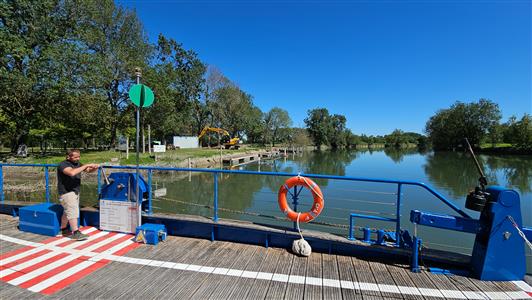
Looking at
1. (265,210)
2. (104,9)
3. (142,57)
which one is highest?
(104,9)

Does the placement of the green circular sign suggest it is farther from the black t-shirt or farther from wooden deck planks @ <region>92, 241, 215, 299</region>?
wooden deck planks @ <region>92, 241, 215, 299</region>

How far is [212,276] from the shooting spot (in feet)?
8.89

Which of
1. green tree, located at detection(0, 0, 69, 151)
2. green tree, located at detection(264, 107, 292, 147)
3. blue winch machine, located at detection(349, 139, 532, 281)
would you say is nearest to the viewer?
blue winch machine, located at detection(349, 139, 532, 281)

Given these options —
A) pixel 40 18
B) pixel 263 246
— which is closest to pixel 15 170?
pixel 40 18

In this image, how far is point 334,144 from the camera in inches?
3105

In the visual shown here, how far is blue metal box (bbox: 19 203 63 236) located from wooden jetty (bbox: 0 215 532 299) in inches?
13.4

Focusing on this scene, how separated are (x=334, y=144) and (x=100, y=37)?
224 feet

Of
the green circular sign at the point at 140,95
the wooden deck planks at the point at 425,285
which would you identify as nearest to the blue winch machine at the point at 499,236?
the wooden deck planks at the point at 425,285

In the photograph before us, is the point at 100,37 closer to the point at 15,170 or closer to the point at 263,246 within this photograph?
the point at 15,170

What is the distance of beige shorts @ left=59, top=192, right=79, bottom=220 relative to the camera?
3.60 m

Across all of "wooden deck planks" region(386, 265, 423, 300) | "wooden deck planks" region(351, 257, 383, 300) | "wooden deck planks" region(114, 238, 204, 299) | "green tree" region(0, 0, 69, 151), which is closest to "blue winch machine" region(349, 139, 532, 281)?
"wooden deck planks" region(386, 265, 423, 300)

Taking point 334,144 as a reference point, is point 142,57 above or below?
above

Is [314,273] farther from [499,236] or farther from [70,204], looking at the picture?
[70,204]

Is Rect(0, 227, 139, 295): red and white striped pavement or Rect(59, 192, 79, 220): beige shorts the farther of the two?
Rect(59, 192, 79, 220): beige shorts
